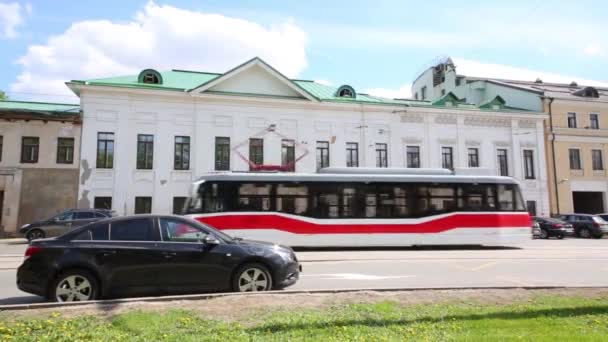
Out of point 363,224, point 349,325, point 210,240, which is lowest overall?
point 349,325

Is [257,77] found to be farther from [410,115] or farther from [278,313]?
[278,313]

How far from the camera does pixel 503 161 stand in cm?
3553

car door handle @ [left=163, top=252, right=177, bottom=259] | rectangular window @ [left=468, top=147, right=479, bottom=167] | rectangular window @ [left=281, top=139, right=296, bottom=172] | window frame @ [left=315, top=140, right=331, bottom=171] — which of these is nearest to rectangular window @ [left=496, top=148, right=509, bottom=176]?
rectangular window @ [left=468, top=147, right=479, bottom=167]

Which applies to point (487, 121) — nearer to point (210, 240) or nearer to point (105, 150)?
point (105, 150)

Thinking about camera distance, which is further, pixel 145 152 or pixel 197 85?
pixel 197 85

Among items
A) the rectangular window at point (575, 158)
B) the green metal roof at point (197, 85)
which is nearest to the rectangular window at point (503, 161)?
the green metal roof at point (197, 85)

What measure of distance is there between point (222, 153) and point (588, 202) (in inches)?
1298

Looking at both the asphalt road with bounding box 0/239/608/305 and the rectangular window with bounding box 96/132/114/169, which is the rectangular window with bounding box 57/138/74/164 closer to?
the rectangular window with bounding box 96/132/114/169

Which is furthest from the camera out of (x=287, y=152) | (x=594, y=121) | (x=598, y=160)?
(x=594, y=121)

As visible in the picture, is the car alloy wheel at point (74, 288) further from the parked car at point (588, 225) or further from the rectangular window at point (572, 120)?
the rectangular window at point (572, 120)

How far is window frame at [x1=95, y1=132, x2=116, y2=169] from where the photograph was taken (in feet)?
90.1

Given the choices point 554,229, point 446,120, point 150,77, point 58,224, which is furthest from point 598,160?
point 58,224

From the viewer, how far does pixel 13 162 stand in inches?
1042

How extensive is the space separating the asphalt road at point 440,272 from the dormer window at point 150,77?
18.0 meters
